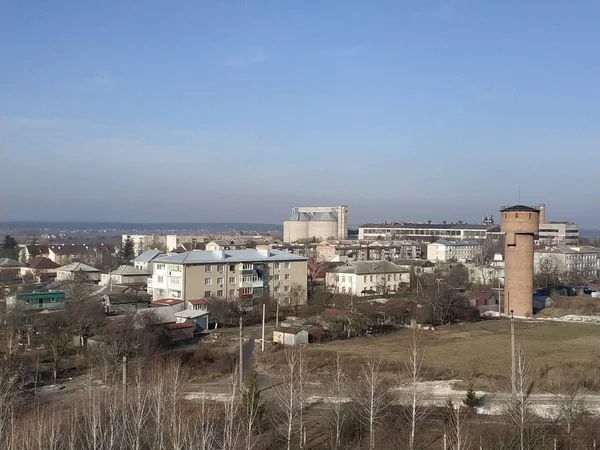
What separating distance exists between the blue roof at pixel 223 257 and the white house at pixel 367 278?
3558 millimetres

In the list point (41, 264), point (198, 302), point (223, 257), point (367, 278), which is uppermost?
point (223, 257)

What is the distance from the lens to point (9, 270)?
3619 centimetres

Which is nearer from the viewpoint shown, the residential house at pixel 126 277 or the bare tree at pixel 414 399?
the bare tree at pixel 414 399

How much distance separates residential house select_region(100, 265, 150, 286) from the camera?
30.4 m

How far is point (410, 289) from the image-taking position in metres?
30.1

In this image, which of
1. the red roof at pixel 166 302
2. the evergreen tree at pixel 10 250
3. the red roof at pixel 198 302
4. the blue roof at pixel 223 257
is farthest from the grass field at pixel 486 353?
the evergreen tree at pixel 10 250

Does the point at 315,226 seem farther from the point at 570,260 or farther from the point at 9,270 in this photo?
the point at 9,270

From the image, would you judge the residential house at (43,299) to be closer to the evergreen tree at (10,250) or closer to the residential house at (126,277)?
the residential house at (126,277)

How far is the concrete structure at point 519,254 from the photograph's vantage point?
23.3 metres

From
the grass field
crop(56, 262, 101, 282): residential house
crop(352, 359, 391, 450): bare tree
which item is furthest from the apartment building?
crop(352, 359, 391, 450): bare tree

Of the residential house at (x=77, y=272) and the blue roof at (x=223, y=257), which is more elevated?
the blue roof at (x=223, y=257)

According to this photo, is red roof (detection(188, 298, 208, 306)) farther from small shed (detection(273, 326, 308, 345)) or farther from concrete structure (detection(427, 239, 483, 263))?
concrete structure (detection(427, 239, 483, 263))

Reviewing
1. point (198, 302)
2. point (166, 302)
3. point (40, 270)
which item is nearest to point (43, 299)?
point (166, 302)

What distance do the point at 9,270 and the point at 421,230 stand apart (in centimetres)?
5177
